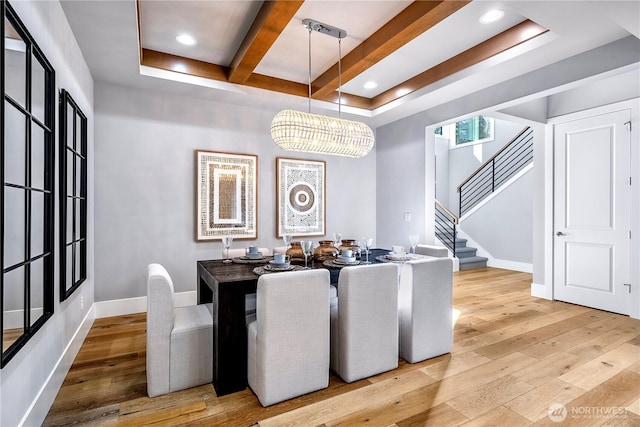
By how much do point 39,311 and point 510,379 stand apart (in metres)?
3.05

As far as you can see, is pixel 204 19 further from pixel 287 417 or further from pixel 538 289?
pixel 538 289

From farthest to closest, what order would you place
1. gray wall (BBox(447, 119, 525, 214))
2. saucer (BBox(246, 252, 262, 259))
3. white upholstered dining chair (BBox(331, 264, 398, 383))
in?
gray wall (BBox(447, 119, 525, 214)), saucer (BBox(246, 252, 262, 259)), white upholstered dining chair (BBox(331, 264, 398, 383))

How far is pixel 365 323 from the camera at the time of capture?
2311 mm

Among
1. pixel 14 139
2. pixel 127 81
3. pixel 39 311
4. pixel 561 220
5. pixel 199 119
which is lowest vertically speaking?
pixel 39 311

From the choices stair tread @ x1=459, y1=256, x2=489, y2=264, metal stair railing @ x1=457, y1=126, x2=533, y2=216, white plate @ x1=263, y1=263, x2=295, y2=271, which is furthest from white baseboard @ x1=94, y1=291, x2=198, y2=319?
metal stair railing @ x1=457, y1=126, x2=533, y2=216

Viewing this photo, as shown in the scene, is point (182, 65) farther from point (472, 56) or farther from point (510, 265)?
point (510, 265)

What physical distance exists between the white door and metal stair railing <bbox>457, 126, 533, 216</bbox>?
266cm

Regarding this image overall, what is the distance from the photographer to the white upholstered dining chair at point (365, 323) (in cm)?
226

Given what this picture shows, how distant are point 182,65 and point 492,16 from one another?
3.02 m

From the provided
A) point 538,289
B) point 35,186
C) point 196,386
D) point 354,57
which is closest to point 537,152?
point 538,289

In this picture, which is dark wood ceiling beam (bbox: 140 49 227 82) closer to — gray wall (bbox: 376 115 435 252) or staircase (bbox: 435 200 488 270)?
gray wall (bbox: 376 115 435 252)

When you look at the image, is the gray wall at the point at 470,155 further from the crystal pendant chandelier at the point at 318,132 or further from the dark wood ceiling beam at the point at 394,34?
the crystal pendant chandelier at the point at 318,132

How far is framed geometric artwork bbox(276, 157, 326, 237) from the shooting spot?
15.4 feet

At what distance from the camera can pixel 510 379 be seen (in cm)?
237
